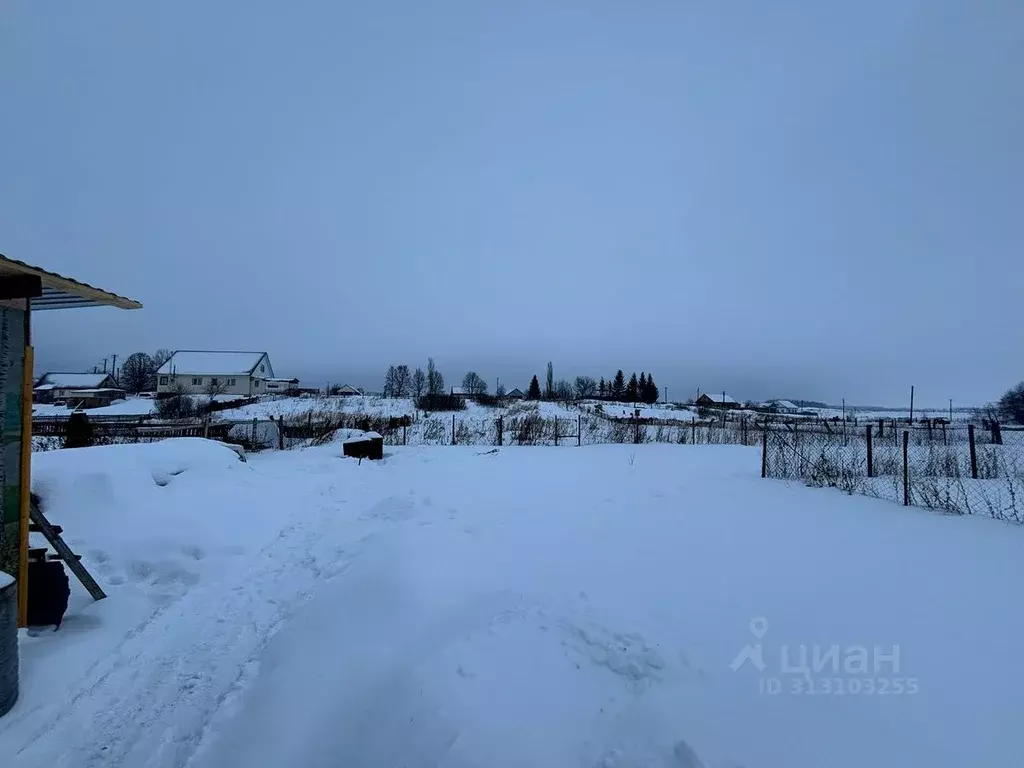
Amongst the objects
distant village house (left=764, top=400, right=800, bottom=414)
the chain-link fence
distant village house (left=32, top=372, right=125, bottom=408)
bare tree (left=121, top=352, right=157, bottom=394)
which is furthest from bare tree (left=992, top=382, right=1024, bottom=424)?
bare tree (left=121, top=352, right=157, bottom=394)

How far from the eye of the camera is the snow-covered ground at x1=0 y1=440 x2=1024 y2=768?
2352 mm

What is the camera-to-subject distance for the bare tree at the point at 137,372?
72806 mm

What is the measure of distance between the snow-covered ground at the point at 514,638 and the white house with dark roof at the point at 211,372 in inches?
2152

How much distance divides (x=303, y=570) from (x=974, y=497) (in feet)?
36.4

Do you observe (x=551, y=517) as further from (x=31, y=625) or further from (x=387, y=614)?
(x=31, y=625)

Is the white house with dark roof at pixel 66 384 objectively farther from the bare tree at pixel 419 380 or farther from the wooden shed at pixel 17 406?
the wooden shed at pixel 17 406

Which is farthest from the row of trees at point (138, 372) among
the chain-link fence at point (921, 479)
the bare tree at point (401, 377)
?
the chain-link fence at point (921, 479)

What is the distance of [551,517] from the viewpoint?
6.66 meters

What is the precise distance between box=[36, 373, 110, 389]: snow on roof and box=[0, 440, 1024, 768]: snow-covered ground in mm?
73356

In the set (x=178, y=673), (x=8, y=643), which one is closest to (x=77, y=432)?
(x=8, y=643)

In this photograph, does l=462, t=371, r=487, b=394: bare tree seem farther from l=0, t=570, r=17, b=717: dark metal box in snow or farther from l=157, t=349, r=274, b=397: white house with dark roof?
l=0, t=570, r=17, b=717: dark metal box in snow

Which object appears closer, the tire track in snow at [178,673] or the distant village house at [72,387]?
the tire track in snow at [178,673]

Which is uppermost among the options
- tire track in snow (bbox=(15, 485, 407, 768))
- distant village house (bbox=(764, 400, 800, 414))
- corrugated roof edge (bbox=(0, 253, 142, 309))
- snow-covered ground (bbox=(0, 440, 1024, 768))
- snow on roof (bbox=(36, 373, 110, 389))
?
corrugated roof edge (bbox=(0, 253, 142, 309))

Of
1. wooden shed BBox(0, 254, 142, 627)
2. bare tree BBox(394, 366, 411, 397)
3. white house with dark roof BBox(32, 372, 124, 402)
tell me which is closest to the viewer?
wooden shed BBox(0, 254, 142, 627)
